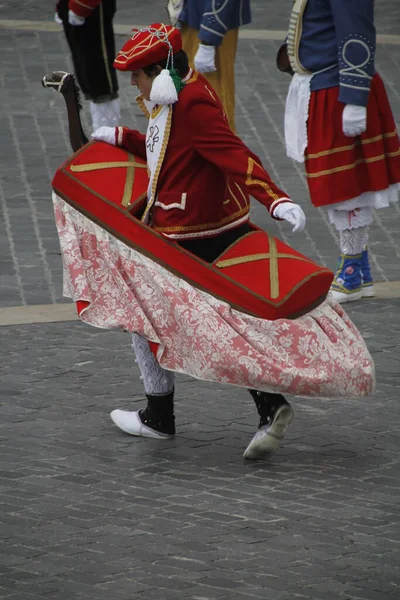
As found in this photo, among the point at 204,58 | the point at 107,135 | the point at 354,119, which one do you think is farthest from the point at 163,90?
the point at 204,58

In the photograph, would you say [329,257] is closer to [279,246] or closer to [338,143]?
[338,143]

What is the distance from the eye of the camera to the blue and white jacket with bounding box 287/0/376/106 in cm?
765

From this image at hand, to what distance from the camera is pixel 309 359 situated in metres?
5.70

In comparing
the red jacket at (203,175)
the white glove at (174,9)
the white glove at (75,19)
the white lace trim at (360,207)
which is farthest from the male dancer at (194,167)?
the white glove at (75,19)

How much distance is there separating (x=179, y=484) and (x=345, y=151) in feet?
9.01

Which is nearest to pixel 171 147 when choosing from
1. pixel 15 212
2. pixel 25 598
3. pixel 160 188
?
pixel 160 188

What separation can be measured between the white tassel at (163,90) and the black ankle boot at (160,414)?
1283 millimetres

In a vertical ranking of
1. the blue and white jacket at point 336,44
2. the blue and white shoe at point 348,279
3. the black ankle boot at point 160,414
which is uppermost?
the blue and white jacket at point 336,44

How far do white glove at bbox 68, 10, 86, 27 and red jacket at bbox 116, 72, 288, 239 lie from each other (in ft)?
14.7

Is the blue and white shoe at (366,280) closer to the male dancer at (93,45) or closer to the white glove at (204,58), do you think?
the white glove at (204,58)

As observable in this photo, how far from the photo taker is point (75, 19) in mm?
10211

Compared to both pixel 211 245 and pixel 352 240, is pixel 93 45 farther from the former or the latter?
pixel 211 245

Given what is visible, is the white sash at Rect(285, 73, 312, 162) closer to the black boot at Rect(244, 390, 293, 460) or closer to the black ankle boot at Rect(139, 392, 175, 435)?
the black ankle boot at Rect(139, 392, 175, 435)

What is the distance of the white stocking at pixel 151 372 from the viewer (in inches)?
244
